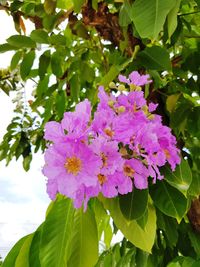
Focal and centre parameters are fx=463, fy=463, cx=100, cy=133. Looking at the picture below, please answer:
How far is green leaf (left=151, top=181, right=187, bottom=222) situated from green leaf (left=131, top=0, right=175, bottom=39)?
0.27 meters

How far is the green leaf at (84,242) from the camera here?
27.5 inches

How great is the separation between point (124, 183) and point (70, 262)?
0.57ft

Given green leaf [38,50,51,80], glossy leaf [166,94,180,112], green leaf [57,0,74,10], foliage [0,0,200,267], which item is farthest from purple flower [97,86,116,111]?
green leaf [57,0,74,10]

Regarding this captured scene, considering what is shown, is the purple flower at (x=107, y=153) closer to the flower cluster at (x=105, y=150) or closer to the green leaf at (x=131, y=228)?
the flower cluster at (x=105, y=150)

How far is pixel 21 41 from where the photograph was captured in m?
1.03

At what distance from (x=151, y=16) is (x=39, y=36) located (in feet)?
1.56

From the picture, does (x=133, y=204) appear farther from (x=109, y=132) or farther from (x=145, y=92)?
(x=145, y=92)

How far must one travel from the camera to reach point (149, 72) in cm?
94

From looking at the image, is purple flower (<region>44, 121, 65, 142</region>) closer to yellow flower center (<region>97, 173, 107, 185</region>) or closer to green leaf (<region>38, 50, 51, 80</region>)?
yellow flower center (<region>97, 173, 107, 185</region>)

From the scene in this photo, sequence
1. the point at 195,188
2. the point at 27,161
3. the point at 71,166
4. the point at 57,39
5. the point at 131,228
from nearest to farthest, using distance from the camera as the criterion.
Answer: the point at 71,166 < the point at 131,228 < the point at 195,188 < the point at 57,39 < the point at 27,161

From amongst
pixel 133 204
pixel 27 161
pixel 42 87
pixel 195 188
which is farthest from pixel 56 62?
pixel 27 161

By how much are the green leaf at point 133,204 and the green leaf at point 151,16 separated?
23 cm

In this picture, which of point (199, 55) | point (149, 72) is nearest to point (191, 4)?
point (199, 55)

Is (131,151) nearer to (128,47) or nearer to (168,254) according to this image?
(128,47)
